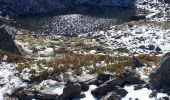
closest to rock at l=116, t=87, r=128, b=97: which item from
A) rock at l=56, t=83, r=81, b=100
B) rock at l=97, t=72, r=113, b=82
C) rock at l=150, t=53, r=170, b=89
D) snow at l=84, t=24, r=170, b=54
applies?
rock at l=150, t=53, r=170, b=89

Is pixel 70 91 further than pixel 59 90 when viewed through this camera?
No

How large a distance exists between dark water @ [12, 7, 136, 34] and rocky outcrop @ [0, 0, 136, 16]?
2812 mm

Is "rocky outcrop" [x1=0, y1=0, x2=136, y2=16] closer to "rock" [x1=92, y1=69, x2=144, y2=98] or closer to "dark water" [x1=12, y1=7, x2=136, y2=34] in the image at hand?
"dark water" [x1=12, y1=7, x2=136, y2=34]

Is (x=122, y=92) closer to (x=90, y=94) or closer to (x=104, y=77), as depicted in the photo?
(x=90, y=94)

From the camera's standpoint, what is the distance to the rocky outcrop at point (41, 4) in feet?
247

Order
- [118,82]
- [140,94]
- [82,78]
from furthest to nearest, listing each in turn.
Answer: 1. [82,78]
2. [118,82]
3. [140,94]

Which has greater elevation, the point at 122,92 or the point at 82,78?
the point at 82,78

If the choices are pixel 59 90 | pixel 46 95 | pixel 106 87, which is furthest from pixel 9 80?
pixel 106 87

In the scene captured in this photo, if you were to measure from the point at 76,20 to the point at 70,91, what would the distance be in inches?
1958

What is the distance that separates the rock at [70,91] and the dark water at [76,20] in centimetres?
4127

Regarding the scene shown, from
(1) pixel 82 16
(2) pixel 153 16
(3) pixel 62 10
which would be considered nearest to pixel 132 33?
(2) pixel 153 16

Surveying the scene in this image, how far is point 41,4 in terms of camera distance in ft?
260

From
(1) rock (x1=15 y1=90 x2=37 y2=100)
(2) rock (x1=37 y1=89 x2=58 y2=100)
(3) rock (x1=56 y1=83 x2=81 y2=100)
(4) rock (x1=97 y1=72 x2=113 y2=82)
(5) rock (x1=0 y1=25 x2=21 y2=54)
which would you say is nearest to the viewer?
(3) rock (x1=56 y1=83 x2=81 y2=100)

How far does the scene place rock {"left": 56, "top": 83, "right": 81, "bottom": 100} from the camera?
20219mm
